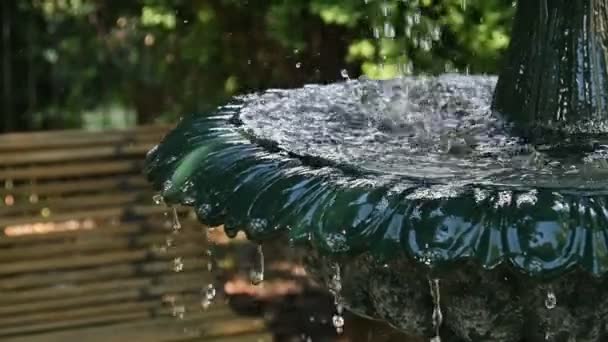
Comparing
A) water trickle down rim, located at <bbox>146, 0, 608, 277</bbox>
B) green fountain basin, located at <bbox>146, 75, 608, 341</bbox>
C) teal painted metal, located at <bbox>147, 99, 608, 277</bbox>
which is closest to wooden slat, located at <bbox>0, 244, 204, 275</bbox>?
green fountain basin, located at <bbox>146, 75, 608, 341</bbox>

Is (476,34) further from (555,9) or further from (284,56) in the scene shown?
(555,9)

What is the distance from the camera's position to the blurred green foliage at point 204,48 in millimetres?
3246

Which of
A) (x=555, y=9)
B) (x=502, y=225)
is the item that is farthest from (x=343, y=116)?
(x=502, y=225)

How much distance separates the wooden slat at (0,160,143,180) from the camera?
285 centimetres

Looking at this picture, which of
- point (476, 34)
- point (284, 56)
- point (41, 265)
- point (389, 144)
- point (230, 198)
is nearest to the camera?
point (230, 198)

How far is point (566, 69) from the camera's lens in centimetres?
170

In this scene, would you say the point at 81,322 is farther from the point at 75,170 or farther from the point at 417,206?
the point at 417,206

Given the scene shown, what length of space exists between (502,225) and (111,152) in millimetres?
1999

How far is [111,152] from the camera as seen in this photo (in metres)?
2.94

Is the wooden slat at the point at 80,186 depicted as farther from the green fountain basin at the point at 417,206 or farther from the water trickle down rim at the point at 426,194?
the water trickle down rim at the point at 426,194

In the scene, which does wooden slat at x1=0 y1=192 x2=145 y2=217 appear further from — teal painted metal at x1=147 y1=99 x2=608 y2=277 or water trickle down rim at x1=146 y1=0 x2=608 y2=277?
teal painted metal at x1=147 y1=99 x2=608 y2=277

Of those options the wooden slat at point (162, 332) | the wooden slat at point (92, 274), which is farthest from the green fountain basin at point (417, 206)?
the wooden slat at point (92, 274)

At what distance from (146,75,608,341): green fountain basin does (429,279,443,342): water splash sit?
0.01 m

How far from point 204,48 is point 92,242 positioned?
4.37 ft
